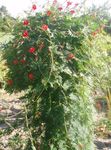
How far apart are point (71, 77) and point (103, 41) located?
606mm

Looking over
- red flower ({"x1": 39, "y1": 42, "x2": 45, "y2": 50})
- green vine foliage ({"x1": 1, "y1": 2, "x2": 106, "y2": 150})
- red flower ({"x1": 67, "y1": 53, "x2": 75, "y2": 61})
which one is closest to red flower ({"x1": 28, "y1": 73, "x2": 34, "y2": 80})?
green vine foliage ({"x1": 1, "y1": 2, "x2": 106, "y2": 150})

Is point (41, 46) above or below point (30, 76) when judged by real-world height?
above

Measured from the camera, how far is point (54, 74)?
11.0ft

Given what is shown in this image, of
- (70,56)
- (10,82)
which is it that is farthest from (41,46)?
(10,82)

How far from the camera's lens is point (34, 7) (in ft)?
12.1

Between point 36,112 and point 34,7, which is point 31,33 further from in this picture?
point 36,112

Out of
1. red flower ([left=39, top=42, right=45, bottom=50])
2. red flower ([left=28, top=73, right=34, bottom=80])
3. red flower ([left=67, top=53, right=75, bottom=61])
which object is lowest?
red flower ([left=28, top=73, right=34, bottom=80])

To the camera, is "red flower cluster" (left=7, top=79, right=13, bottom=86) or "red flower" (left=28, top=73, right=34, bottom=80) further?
"red flower cluster" (left=7, top=79, right=13, bottom=86)

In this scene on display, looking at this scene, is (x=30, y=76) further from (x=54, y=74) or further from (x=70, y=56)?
(x=70, y=56)

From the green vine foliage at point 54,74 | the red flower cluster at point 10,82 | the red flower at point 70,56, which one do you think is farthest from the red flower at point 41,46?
the red flower cluster at point 10,82

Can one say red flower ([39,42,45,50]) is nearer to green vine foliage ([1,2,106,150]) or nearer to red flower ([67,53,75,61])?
green vine foliage ([1,2,106,150])

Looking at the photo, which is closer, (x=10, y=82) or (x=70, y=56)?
(x=70, y=56)

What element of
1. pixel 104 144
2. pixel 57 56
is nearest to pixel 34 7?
pixel 57 56

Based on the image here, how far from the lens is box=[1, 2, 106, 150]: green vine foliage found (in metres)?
3.43
